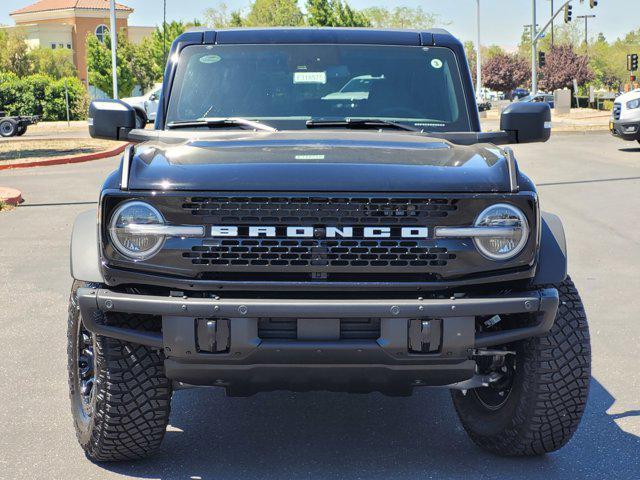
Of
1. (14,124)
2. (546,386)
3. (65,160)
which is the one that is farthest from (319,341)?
(14,124)

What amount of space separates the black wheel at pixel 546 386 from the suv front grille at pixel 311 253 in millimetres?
675

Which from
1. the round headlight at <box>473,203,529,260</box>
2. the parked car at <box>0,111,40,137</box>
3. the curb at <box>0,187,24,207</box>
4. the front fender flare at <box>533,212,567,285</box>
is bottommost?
the curb at <box>0,187,24,207</box>

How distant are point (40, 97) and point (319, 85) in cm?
4691

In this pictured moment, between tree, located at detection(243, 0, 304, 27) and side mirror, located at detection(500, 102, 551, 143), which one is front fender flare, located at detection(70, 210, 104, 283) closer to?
side mirror, located at detection(500, 102, 551, 143)

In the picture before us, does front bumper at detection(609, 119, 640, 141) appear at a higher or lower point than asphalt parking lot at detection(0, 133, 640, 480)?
higher

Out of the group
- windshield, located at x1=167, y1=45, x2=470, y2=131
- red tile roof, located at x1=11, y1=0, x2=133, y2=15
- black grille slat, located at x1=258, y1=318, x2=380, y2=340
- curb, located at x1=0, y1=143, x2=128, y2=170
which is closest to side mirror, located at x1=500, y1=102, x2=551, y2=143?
windshield, located at x1=167, y1=45, x2=470, y2=131

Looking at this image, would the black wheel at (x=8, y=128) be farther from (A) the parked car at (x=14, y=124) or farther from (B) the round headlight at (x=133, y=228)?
(B) the round headlight at (x=133, y=228)

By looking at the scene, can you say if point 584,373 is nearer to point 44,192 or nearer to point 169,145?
point 169,145

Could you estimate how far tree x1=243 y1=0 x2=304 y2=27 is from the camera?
8800 centimetres

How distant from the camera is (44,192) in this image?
1627 centimetres

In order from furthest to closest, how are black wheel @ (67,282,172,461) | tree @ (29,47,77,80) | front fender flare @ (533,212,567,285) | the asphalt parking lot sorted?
tree @ (29,47,77,80) → the asphalt parking lot → black wheel @ (67,282,172,461) → front fender flare @ (533,212,567,285)

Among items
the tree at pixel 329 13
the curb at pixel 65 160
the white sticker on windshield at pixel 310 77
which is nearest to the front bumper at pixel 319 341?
the white sticker on windshield at pixel 310 77

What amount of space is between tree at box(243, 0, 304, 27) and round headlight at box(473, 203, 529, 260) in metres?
85.1

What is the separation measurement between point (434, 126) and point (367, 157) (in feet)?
4.06
